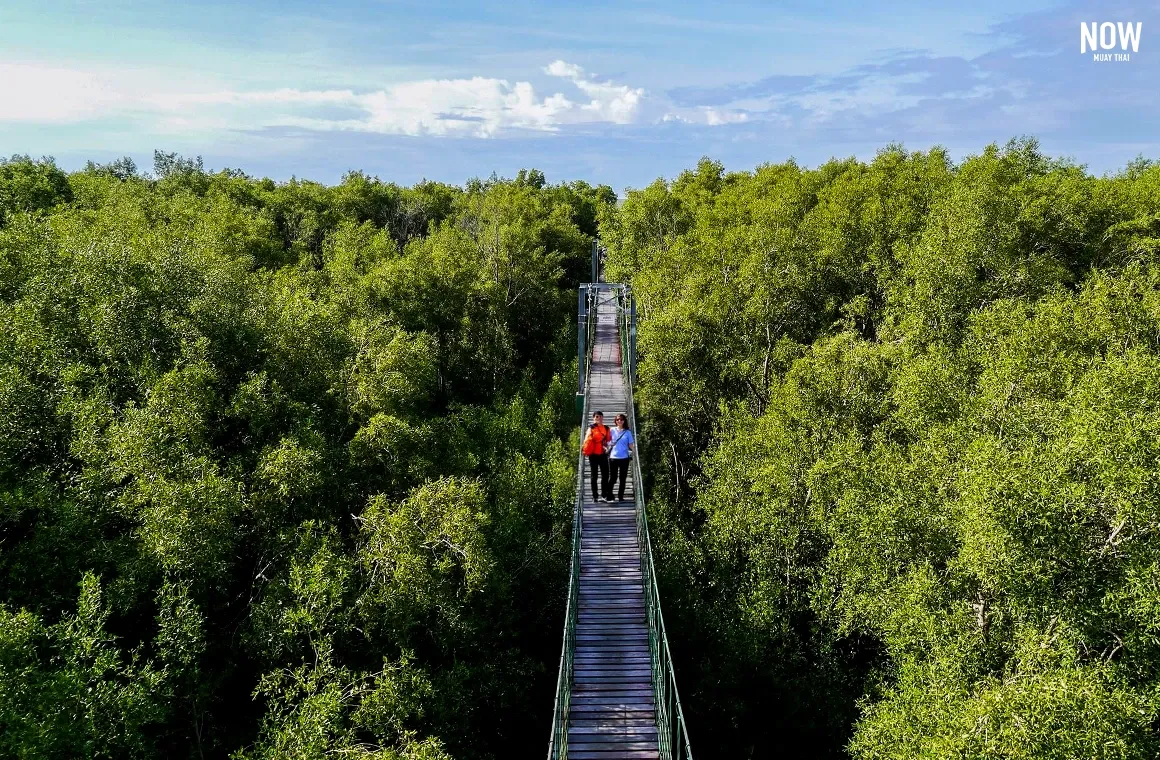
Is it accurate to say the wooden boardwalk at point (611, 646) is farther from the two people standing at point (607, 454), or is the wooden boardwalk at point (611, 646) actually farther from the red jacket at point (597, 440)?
the red jacket at point (597, 440)

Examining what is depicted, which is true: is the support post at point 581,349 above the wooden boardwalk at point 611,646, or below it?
above

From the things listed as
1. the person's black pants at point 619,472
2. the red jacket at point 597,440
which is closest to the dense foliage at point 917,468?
the person's black pants at point 619,472

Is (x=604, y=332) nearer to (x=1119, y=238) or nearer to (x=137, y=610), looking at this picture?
(x=1119, y=238)

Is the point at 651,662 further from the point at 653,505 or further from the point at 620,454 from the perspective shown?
the point at 653,505

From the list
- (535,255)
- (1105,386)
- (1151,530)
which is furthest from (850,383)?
(535,255)

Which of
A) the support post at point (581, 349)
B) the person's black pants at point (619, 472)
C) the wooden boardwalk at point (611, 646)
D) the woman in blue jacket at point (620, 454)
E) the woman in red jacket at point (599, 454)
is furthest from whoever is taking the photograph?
the support post at point (581, 349)

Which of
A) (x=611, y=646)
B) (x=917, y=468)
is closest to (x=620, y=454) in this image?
(x=611, y=646)

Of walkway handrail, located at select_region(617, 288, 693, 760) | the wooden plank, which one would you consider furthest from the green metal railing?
the wooden plank

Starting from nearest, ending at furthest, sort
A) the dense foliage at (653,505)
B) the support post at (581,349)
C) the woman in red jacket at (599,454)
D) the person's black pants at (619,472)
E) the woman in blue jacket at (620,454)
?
the dense foliage at (653,505), the woman in blue jacket at (620,454), the woman in red jacket at (599,454), the person's black pants at (619,472), the support post at (581,349)

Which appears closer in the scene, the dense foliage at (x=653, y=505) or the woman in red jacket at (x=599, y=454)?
the dense foliage at (x=653, y=505)
